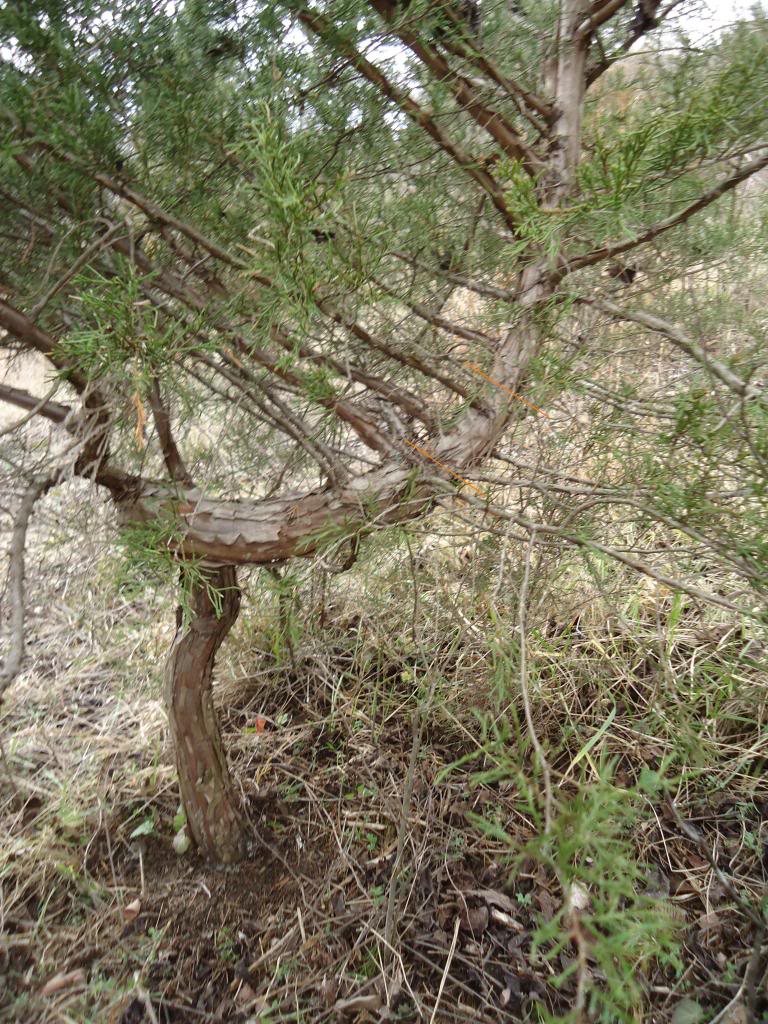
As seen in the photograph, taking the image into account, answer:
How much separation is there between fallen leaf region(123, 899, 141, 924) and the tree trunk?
0.19 metres

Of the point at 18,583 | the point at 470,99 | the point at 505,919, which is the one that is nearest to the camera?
the point at 18,583

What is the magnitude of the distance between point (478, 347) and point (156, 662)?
1.54 metres

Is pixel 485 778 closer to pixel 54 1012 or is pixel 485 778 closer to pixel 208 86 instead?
pixel 208 86

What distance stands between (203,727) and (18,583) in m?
0.84

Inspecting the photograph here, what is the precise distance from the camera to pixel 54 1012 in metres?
1.49

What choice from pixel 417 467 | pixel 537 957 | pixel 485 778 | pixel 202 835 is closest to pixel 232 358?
pixel 417 467

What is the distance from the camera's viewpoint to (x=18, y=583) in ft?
3.40

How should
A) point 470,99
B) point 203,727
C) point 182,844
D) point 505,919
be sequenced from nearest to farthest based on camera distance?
point 470,99 < point 505,919 < point 203,727 < point 182,844

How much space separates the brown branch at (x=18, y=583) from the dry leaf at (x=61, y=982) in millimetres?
970

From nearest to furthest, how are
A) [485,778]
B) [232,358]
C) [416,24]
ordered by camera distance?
[485,778] → [416,24] → [232,358]

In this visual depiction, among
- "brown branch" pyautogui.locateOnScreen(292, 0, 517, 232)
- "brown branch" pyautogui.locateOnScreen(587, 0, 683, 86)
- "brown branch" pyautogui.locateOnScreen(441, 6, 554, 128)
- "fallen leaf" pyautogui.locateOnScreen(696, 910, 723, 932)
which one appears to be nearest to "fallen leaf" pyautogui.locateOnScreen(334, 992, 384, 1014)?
"fallen leaf" pyautogui.locateOnScreen(696, 910, 723, 932)

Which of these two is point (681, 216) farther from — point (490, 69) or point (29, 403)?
point (29, 403)

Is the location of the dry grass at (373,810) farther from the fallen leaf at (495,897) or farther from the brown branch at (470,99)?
the brown branch at (470,99)

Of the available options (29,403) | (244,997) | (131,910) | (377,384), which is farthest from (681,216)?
(131,910)
